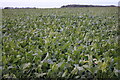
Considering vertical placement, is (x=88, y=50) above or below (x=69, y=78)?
above

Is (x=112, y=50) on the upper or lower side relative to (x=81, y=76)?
upper

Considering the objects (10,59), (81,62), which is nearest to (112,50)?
(81,62)

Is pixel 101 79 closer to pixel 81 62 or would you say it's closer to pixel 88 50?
pixel 81 62

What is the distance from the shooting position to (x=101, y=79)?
1.92 m

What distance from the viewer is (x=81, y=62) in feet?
6.73

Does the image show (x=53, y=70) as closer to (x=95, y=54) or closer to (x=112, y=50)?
(x=95, y=54)

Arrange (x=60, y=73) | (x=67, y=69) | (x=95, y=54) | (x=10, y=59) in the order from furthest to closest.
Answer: (x=95, y=54) < (x=10, y=59) < (x=67, y=69) < (x=60, y=73)

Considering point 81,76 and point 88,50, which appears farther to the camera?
point 88,50

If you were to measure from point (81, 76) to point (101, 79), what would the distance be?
0.26 m

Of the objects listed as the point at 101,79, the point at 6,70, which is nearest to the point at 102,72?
the point at 101,79

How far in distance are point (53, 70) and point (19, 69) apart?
45cm

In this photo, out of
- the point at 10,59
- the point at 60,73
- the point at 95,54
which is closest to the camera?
the point at 60,73

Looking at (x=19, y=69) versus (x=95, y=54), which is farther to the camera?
(x=95, y=54)

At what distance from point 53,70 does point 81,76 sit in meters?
0.34
